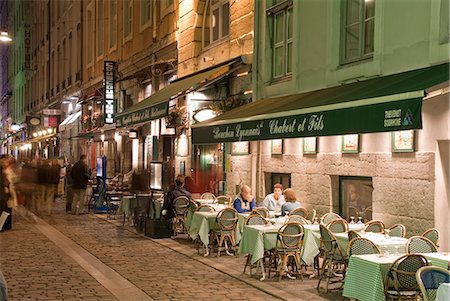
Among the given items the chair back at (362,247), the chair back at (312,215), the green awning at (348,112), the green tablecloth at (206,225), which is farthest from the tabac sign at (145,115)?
the chair back at (362,247)

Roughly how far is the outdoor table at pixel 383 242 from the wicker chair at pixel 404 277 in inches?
38.0

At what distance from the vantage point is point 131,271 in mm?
10812

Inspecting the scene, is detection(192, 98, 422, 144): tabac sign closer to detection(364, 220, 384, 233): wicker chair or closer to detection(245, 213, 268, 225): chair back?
detection(245, 213, 268, 225): chair back

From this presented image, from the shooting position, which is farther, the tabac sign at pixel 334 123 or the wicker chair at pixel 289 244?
the wicker chair at pixel 289 244

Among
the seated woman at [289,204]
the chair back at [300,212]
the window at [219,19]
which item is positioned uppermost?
the window at [219,19]

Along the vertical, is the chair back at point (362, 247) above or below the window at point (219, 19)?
below

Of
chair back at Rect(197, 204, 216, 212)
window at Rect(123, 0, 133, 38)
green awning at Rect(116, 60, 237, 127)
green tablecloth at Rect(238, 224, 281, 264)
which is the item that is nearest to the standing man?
green awning at Rect(116, 60, 237, 127)

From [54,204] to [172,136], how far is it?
6.83 metres

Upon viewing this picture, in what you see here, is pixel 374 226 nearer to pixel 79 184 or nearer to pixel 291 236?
pixel 291 236

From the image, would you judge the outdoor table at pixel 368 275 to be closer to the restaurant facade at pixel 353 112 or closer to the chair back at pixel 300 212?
the restaurant facade at pixel 353 112

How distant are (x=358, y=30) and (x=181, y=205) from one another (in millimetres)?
5745

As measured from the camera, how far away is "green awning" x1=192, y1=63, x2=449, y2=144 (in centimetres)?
754

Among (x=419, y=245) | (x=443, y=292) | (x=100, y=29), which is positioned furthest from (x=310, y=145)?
(x=100, y=29)

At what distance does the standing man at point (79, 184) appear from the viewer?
2095cm
